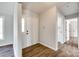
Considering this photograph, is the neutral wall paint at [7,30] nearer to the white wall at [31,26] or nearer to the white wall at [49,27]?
the white wall at [31,26]

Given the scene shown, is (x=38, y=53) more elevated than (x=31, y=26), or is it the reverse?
(x=31, y=26)

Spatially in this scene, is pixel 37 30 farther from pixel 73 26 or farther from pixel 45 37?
pixel 73 26

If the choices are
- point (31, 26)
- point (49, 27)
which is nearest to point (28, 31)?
point (31, 26)

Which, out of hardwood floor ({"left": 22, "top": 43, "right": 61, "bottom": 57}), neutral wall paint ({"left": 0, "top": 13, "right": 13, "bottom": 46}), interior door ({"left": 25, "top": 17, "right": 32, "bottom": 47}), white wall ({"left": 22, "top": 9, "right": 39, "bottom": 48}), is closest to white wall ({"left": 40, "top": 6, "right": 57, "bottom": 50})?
white wall ({"left": 22, "top": 9, "right": 39, "bottom": 48})

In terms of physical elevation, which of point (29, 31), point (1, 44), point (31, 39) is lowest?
point (1, 44)

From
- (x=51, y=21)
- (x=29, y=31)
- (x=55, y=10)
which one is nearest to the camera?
(x=55, y=10)

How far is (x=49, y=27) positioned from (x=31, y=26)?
0.72m

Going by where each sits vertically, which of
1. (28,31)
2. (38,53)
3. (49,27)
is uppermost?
(49,27)

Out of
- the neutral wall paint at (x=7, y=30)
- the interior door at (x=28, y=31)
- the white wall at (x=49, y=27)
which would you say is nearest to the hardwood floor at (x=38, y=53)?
the white wall at (x=49, y=27)

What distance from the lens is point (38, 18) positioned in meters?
3.15

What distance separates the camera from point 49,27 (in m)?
2.73

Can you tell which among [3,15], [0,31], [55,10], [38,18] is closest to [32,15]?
[38,18]

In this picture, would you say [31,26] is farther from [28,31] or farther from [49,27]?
[49,27]

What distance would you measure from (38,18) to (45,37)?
87 centimetres
